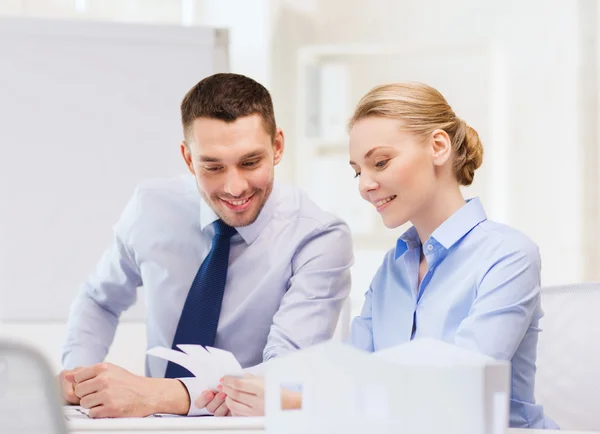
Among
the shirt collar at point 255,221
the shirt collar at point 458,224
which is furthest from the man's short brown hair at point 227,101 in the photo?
the shirt collar at point 458,224

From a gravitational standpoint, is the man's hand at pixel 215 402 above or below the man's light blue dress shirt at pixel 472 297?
below

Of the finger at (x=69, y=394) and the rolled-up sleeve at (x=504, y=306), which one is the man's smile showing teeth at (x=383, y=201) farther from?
the finger at (x=69, y=394)

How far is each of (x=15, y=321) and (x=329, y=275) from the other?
4.74 ft

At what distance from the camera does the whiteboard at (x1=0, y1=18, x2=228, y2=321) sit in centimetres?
268

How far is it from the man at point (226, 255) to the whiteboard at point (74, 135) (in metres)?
0.80

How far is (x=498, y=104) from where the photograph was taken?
Answer: 358cm

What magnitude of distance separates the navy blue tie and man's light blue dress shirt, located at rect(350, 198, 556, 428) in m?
0.36

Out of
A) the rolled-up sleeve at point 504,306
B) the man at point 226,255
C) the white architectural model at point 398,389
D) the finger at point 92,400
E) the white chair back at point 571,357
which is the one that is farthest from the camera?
the man at point 226,255

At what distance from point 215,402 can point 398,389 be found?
0.55m

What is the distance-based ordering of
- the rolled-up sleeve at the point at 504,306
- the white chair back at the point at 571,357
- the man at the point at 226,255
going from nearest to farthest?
1. the rolled-up sleeve at the point at 504,306
2. the white chair back at the point at 571,357
3. the man at the point at 226,255

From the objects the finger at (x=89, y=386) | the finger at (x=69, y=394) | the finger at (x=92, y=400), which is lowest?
the finger at (x=69, y=394)

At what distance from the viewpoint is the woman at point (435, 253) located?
4.10 ft

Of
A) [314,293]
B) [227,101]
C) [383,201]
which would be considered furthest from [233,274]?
[383,201]

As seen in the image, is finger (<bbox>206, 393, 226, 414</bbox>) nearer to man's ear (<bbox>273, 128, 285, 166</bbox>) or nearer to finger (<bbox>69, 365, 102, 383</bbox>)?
finger (<bbox>69, 365, 102, 383</bbox>)
